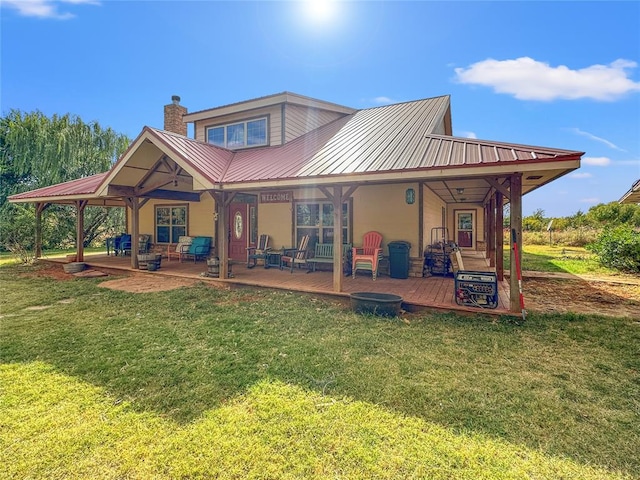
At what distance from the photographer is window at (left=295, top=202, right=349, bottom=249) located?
9.57 meters

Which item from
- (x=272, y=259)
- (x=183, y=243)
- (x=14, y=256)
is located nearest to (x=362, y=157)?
(x=272, y=259)

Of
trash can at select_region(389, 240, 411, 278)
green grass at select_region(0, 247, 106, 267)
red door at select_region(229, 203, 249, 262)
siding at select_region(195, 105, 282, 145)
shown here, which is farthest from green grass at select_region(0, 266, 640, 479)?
green grass at select_region(0, 247, 106, 267)

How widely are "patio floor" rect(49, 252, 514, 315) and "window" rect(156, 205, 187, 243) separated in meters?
2.64

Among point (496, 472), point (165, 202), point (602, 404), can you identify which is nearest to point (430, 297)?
point (602, 404)

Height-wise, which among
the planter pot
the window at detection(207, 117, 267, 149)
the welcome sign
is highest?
the window at detection(207, 117, 267, 149)

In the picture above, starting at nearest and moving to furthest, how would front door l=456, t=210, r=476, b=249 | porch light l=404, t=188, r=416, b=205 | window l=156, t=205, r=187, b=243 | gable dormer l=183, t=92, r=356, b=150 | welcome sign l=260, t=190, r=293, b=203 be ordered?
porch light l=404, t=188, r=416, b=205 < welcome sign l=260, t=190, r=293, b=203 < gable dormer l=183, t=92, r=356, b=150 < window l=156, t=205, r=187, b=243 < front door l=456, t=210, r=476, b=249

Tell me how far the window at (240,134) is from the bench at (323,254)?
13.9 ft

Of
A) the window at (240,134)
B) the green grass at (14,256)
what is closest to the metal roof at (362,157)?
the window at (240,134)

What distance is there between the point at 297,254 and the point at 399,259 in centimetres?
294

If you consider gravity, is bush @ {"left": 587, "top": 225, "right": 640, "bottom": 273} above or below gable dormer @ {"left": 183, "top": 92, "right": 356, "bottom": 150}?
below

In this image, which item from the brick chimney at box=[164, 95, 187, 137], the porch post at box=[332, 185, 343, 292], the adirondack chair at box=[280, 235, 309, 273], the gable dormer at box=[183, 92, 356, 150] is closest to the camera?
the porch post at box=[332, 185, 343, 292]

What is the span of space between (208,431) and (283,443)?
625 mm

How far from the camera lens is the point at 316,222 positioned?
32.0 ft

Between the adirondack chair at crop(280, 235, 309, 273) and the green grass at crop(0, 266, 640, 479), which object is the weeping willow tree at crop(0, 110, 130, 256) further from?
the green grass at crop(0, 266, 640, 479)
